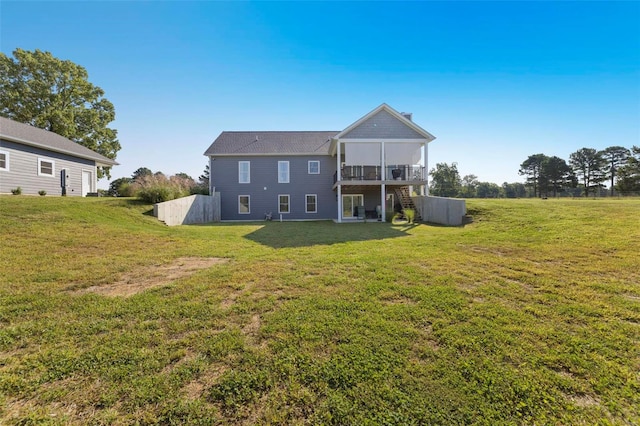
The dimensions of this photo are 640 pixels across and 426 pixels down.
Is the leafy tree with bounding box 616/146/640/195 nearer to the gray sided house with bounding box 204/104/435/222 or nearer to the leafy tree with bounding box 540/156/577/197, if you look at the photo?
the leafy tree with bounding box 540/156/577/197

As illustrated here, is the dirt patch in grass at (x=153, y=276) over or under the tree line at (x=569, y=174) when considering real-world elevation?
under

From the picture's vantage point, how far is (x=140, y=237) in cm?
807

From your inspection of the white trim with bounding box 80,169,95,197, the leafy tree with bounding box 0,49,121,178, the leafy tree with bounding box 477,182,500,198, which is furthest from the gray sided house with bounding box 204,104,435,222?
the leafy tree with bounding box 477,182,500,198

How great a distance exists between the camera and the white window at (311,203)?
783 inches

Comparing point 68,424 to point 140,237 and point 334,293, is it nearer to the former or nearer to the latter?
point 334,293

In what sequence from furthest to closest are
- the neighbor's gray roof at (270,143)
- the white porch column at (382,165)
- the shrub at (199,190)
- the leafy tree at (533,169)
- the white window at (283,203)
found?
the leafy tree at (533,169), the white window at (283,203), the neighbor's gray roof at (270,143), the shrub at (199,190), the white porch column at (382,165)

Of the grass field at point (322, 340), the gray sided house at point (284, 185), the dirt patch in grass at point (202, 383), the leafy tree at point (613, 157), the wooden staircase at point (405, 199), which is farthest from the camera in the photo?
the leafy tree at point (613, 157)

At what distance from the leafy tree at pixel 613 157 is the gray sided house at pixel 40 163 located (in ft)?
281

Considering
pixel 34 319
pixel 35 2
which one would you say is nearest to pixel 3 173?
pixel 35 2

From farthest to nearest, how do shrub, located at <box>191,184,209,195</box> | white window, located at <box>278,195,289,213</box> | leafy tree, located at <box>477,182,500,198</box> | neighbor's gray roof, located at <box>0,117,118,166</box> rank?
leafy tree, located at <box>477,182,500,198</box> → white window, located at <box>278,195,289,213</box> → shrub, located at <box>191,184,209,195</box> → neighbor's gray roof, located at <box>0,117,118,166</box>

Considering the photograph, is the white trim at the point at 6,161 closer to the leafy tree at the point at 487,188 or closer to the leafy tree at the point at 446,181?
the leafy tree at the point at 446,181

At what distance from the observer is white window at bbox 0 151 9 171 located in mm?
12664

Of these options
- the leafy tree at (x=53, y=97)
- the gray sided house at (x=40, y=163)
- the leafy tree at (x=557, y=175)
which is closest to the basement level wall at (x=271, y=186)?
the gray sided house at (x=40, y=163)

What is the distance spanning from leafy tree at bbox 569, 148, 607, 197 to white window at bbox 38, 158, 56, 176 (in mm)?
81606
